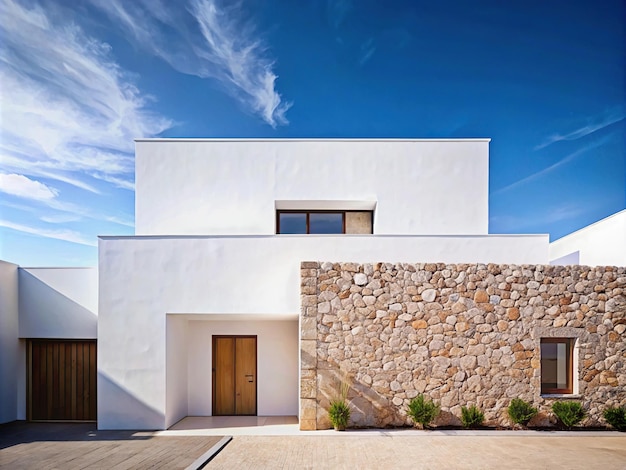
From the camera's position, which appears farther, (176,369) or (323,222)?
(323,222)

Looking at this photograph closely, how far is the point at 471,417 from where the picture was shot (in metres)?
9.22

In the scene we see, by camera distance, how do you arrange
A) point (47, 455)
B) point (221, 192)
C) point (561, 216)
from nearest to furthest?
point (47, 455) < point (221, 192) < point (561, 216)

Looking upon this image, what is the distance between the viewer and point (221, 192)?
12.5 m

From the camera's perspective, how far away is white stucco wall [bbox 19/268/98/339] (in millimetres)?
11320

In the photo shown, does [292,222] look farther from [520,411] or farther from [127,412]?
[520,411]

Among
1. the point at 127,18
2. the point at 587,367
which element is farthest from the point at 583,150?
the point at 127,18

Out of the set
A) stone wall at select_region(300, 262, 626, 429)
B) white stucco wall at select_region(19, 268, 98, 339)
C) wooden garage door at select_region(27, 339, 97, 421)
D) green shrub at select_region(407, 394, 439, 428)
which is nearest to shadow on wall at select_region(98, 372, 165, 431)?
wooden garage door at select_region(27, 339, 97, 421)

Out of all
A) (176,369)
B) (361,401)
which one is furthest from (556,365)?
(176,369)

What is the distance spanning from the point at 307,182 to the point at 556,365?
25.2 ft

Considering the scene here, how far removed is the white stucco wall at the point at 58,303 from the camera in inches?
446

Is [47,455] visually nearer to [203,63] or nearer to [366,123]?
[203,63]

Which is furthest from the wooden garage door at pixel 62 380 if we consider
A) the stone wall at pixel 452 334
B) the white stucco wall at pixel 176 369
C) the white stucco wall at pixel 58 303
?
the stone wall at pixel 452 334

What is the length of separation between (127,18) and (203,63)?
2.23m

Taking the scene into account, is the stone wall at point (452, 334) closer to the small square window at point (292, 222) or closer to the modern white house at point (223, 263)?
the modern white house at point (223, 263)
